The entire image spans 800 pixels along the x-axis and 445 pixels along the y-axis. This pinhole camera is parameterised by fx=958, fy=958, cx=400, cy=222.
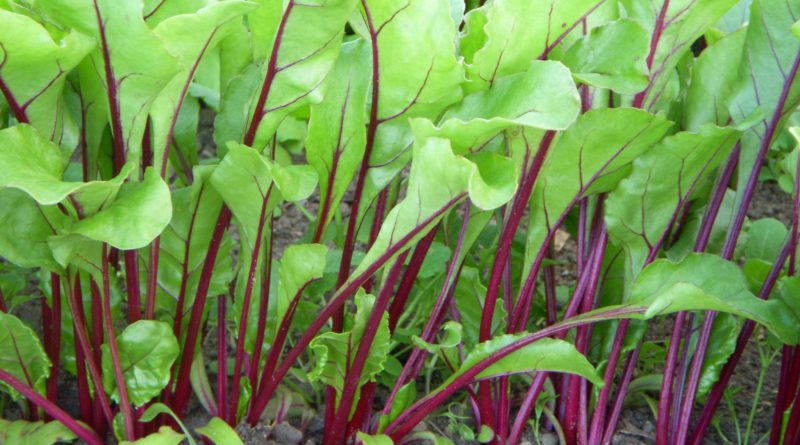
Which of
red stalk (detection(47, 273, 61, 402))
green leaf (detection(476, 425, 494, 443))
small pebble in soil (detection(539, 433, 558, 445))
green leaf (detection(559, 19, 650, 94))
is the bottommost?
small pebble in soil (detection(539, 433, 558, 445))

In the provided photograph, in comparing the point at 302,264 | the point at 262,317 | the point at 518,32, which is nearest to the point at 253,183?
the point at 302,264

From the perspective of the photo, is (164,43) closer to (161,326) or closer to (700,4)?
(161,326)

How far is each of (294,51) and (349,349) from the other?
0.33 metres

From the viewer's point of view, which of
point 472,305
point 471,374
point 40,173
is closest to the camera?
point 40,173

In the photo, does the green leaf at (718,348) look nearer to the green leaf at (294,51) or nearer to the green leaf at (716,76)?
the green leaf at (716,76)

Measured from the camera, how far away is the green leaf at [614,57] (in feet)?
3.12

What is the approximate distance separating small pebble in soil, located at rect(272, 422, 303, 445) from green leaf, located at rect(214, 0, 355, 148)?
0.37 m

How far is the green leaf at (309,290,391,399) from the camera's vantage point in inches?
40.4

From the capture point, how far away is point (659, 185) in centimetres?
109

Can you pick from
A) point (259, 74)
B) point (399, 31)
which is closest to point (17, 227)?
point (259, 74)

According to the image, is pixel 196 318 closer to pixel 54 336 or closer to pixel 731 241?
pixel 54 336

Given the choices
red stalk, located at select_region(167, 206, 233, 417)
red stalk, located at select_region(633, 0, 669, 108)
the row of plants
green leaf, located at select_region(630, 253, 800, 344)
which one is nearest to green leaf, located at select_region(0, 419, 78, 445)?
the row of plants

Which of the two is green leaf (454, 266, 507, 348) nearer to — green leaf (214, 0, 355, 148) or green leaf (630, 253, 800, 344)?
green leaf (630, 253, 800, 344)

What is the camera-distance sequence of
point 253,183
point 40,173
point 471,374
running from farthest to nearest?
point 471,374 < point 253,183 < point 40,173
